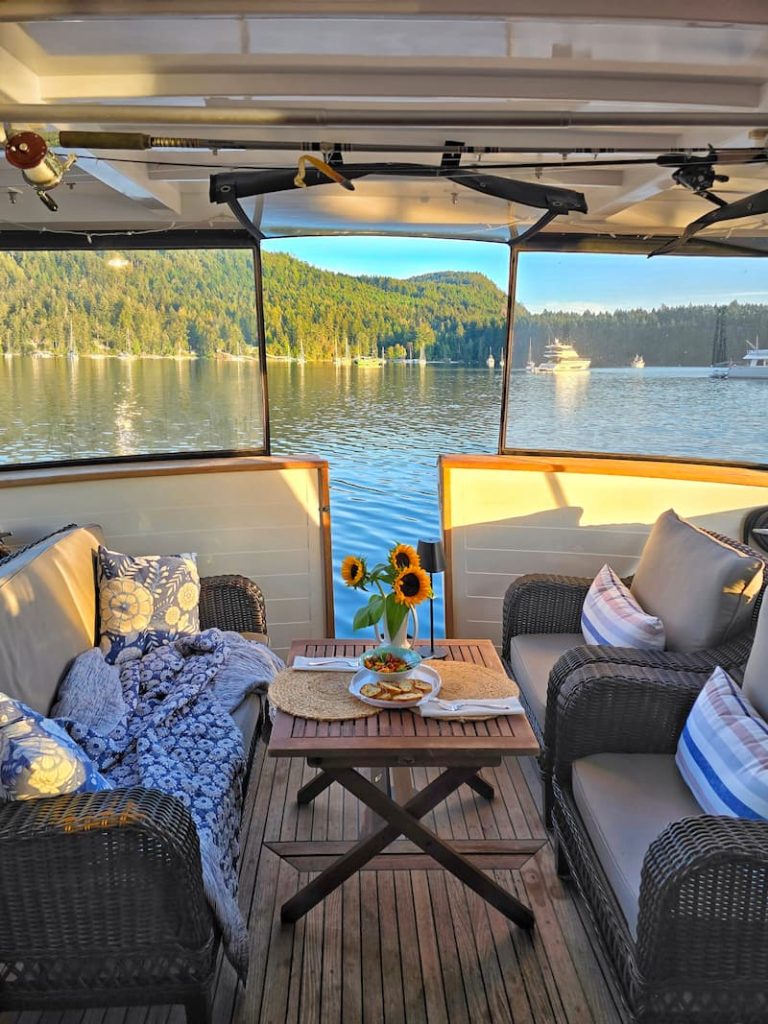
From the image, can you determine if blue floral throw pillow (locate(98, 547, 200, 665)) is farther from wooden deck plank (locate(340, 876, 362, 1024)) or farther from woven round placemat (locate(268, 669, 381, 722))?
wooden deck plank (locate(340, 876, 362, 1024))

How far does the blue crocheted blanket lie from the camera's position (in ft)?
6.54

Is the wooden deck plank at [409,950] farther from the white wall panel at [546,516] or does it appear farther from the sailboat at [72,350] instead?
the sailboat at [72,350]

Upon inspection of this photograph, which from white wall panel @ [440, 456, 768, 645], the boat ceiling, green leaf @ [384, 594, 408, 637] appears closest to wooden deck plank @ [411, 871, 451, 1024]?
green leaf @ [384, 594, 408, 637]

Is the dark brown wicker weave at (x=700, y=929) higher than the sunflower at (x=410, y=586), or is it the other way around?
the sunflower at (x=410, y=586)

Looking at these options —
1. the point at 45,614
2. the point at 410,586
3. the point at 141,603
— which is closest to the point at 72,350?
the point at 141,603

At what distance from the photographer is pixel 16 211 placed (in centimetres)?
352

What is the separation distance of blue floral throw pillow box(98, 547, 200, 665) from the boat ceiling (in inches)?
56.9

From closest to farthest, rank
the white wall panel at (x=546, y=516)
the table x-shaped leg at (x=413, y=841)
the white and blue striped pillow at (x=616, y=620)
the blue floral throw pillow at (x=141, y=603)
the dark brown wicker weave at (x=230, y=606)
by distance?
the table x-shaped leg at (x=413, y=841) < the white and blue striped pillow at (x=616, y=620) < the blue floral throw pillow at (x=141, y=603) < the dark brown wicker weave at (x=230, y=606) < the white wall panel at (x=546, y=516)

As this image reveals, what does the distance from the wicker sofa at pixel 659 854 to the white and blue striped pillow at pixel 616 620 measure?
29 cm

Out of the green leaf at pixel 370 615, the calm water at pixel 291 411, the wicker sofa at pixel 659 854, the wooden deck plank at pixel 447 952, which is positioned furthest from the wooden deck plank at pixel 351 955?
the calm water at pixel 291 411

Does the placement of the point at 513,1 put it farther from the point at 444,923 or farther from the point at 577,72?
the point at 444,923

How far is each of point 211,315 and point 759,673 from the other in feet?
9.83

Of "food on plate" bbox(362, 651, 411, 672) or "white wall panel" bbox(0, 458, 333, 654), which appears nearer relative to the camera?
"food on plate" bbox(362, 651, 411, 672)

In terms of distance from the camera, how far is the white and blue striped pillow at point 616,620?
2574mm
